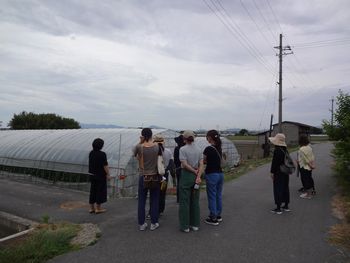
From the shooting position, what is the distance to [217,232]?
5.78m

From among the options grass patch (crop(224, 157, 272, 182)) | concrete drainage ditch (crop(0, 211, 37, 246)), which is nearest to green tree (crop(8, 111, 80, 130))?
grass patch (crop(224, 157, 272, 182))

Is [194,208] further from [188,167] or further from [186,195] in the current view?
[188,167]

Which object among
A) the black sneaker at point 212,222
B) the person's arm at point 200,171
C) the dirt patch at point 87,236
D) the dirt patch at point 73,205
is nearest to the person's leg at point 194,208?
the person's arm at point 200,171

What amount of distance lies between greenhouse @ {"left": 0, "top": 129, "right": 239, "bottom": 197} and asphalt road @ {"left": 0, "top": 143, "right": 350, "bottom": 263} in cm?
203

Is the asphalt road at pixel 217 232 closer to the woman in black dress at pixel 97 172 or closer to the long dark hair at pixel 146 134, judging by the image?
the woman in black dress at pixel 97 172

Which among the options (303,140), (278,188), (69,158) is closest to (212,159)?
(278,188)

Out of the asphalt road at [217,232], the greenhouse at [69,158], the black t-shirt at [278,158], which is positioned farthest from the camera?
the greenhouse at [69,158]

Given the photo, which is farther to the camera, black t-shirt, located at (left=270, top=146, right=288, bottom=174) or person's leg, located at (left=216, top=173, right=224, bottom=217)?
black t-shirt, located at (left=270, top=146, right=288, bottom=174)

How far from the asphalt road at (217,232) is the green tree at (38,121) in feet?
136

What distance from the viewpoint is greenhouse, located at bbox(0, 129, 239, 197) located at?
1118 cm

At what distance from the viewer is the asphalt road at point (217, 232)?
4.72 metres

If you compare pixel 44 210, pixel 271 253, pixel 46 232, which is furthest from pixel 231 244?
pixel 44 210

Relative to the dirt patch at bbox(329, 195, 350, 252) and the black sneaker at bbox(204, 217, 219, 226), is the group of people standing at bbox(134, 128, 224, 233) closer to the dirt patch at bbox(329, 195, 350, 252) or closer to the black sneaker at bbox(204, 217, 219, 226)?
the black sneaker at bbox(204, 217, 219, 226)

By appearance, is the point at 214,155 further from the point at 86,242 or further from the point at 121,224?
the point at 86,242
